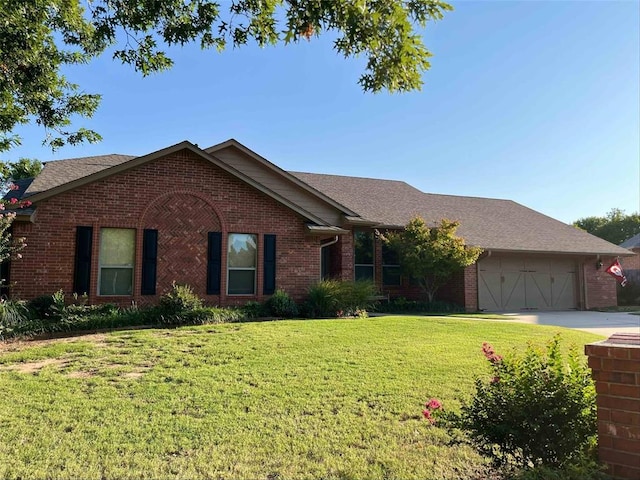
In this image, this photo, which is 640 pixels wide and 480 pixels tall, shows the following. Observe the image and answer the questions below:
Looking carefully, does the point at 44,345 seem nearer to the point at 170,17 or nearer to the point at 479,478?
the point at 170,17

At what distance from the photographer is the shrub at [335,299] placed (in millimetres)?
13094

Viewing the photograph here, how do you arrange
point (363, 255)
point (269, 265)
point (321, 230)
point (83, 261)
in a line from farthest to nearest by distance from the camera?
point (363, 255) < point (321, 230) < point (269, 265) < point (83, 261)

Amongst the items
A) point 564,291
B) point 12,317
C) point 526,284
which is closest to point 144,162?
point 12,317

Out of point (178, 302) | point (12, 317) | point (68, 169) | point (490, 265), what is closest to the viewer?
point (12, 317)

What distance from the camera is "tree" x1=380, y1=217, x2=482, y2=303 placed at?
17.2 meters

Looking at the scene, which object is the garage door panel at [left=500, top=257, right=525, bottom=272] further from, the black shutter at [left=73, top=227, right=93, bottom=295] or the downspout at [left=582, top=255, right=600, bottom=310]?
the black shutter at [left=73, top=227, right=93, bottom=295]

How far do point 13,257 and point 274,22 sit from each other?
8969 mm

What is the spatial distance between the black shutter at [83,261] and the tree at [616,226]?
2300 inches

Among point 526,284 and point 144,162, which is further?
point 526,284

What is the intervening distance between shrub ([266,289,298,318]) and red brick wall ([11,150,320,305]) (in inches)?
34.3

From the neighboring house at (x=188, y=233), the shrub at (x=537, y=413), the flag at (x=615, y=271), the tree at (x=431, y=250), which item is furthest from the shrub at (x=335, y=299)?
the flag at (x=615, y=271)

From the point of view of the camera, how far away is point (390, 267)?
758 inches

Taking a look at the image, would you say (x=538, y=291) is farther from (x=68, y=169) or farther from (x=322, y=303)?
(x=68, y=169)

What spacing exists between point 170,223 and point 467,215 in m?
15.5
